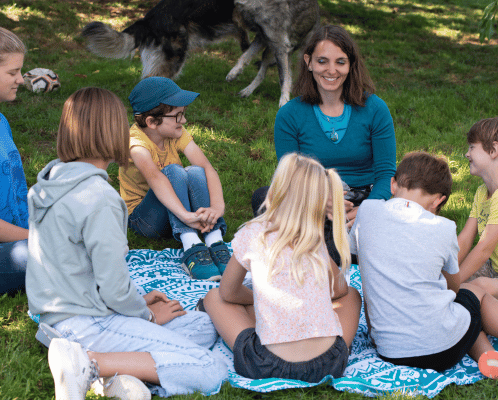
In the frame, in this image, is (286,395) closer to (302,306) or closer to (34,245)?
(302,306)

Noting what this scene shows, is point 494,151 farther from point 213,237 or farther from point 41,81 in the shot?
point 41,81

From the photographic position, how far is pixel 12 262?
8.64 feet

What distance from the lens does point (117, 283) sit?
1972mm

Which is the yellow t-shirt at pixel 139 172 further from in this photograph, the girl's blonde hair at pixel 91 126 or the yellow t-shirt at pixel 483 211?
the yellow t-shirt at pixel 483 211

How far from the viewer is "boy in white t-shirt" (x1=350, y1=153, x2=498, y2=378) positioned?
209 centimetres

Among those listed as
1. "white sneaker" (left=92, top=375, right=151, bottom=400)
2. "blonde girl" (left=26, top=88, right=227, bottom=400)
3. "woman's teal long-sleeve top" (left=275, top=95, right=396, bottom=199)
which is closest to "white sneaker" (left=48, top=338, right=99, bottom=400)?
"blonde girl" (left=26, top=88, right=227, bottom=400)

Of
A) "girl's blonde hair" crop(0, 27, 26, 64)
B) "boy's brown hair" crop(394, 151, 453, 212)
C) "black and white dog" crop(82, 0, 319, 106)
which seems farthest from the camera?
"black and white dog" crop(82, 0, 319, 106)

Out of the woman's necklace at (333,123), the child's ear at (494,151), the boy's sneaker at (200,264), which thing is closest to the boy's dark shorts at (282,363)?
the boy's sneaker at (200,264)

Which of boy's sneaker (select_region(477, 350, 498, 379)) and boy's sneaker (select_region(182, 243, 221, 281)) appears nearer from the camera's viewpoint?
boy's sneaker (select_region(477, 350, 498, 379))

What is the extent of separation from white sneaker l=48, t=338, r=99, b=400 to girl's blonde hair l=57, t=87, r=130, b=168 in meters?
0.75

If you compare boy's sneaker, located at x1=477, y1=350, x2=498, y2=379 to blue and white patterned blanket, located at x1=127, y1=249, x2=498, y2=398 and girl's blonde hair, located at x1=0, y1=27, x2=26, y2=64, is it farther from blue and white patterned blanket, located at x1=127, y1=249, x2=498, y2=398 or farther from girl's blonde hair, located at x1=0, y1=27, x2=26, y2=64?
girl's blonde hair, located at x1=0, y1=27, x2=26, y2=64

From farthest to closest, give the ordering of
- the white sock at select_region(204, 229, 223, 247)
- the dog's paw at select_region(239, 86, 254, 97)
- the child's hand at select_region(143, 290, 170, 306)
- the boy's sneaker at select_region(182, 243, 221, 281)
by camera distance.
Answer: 1. the dog's paw at select_region(239, 86, 254, 97)
2. the white sock at select_region(204, 229, 223, 247)
3. the boy's sneaker at select_region(182, 243, 221, 281)
4. the child's hand at select_region(143, 290, 170, 306)

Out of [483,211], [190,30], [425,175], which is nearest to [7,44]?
[425,175]

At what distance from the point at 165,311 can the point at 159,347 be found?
1.15 ft
